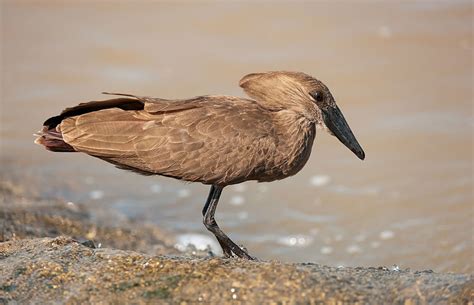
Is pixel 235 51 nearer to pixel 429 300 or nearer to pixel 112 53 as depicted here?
pixel 112 53

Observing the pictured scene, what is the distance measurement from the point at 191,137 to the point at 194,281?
1.39 metres

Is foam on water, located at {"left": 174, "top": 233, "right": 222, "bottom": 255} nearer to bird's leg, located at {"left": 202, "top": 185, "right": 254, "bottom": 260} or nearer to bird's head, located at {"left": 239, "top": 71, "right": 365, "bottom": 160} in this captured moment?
bird's leg, located at {"left": 202, "top": 185, "right": 254, "bottom": 260}

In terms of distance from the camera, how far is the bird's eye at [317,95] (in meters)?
5.62

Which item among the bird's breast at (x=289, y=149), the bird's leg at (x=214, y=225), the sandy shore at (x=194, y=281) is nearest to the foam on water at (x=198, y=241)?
the bird's leg at (x=214, y=225)

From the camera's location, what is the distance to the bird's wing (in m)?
5.34

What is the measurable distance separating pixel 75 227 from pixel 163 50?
6186 millimetres

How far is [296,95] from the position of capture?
5641mm

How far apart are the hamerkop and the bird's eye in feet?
0.32

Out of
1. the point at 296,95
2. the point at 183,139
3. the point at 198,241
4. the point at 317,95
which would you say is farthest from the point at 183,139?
the point at 198,241

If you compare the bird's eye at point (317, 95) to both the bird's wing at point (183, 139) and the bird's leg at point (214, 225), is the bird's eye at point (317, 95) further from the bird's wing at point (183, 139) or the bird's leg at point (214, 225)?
the bird's leg at point (214, 225)

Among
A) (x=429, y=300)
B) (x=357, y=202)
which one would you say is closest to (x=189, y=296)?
(x=429, y=300)

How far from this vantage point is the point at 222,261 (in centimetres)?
445

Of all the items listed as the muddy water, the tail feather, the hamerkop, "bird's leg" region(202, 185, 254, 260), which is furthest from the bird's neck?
the muddy water

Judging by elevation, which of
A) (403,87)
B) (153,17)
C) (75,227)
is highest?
(153,17)
